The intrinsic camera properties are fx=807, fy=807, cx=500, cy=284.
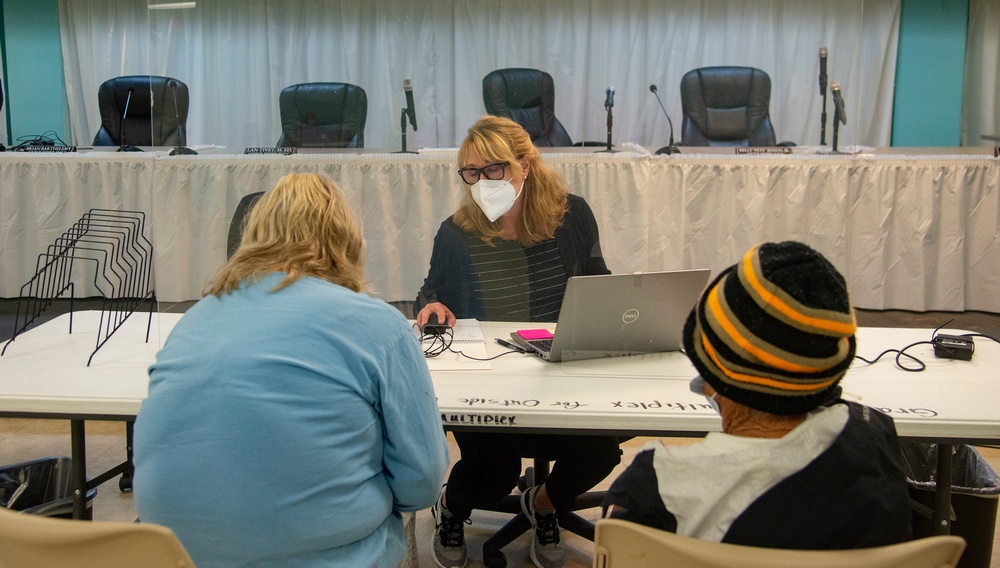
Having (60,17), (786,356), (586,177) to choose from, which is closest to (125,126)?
(60,17)

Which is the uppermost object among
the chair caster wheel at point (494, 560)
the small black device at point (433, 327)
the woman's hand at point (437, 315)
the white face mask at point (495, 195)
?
the white face mask at point (495, 195)

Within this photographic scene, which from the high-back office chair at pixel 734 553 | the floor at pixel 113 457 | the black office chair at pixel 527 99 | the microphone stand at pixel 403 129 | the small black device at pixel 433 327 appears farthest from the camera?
the black office chair at pixel 527 99

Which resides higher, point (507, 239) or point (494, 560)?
point (507, 239)

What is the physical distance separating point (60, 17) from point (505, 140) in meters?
3.71

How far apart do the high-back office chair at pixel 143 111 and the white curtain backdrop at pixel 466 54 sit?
68 millimetres

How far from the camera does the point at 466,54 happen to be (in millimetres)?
4855

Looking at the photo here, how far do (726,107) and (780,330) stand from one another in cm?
410

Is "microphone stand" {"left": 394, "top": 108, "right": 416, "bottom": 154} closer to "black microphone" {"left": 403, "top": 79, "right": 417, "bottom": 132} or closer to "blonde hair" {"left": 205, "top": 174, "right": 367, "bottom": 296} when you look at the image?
"black microphone" {"left": 403, "top": 79, "right": 417, "bottom": 132}

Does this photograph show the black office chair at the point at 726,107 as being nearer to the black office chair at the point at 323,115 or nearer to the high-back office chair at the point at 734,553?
the black office chair at the point at 323,115

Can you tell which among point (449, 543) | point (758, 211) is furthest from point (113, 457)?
point (758, 211)

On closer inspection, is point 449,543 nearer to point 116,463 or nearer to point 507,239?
point 507,239

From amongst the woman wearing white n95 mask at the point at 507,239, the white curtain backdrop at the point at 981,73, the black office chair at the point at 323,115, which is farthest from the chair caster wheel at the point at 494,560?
the white curtain backdrop at the point at 981,73

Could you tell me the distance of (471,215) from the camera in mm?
2271

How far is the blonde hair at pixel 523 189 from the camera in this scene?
7.28ft
